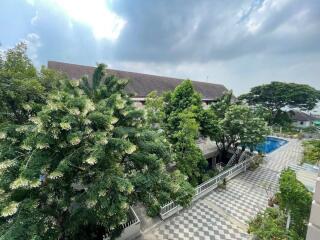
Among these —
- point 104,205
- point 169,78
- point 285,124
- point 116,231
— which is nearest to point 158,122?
point 116,231

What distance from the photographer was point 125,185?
573 centimetres

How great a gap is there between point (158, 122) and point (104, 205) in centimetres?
902

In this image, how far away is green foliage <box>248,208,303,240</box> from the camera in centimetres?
823

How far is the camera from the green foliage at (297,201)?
7660 mm

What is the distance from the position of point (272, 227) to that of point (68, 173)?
8606 millimetres

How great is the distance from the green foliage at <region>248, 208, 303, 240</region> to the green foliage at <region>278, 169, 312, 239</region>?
1.66 feet

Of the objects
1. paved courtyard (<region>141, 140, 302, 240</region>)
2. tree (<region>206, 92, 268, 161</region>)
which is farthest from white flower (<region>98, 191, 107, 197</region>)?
tree (<region>206, 92, 268, 161</region>)

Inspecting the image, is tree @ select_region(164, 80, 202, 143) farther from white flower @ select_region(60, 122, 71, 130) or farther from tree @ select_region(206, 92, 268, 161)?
white flower @ select_region(60, 122, 71, 130)

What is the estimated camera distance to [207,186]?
1372cm

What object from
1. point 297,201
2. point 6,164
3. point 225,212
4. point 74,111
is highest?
point 74,111

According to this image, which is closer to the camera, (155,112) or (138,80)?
(155,112)

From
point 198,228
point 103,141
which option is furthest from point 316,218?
point 198,228

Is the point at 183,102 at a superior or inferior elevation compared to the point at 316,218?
superior

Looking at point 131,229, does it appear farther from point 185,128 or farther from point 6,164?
point 185,128
